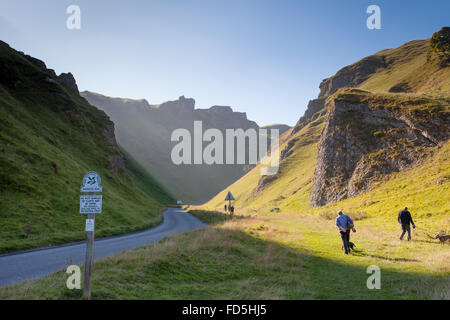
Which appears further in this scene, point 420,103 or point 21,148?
point 420,103

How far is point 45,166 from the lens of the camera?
28.8 m

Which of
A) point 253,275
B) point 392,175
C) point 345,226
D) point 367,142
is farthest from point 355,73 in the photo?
point 253,275

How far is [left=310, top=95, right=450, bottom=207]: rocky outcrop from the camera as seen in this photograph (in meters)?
40.2

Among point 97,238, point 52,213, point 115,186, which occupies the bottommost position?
point 97,238

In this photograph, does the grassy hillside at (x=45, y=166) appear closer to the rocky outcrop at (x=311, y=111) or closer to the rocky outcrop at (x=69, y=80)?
the rocky outcrop at (x=69, y=80)

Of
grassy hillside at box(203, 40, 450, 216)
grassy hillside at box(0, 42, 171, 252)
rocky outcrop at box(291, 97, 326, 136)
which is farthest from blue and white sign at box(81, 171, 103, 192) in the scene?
rocky outcrop at box(291, 97, 326, 136)

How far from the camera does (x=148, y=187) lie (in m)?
109

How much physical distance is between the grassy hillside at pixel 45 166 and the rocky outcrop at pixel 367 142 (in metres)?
33.5

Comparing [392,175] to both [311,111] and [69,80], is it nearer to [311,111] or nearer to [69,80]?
[69,80]

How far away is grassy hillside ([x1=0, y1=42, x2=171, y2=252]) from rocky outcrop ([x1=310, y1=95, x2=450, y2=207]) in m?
33.5

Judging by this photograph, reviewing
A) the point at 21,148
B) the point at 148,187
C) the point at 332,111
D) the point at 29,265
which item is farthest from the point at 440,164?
the point at 148,187
